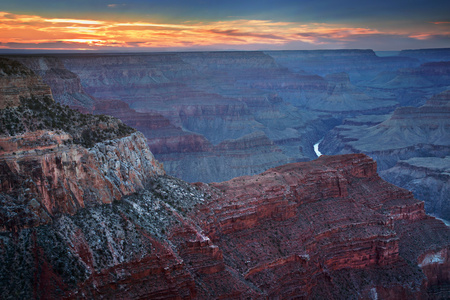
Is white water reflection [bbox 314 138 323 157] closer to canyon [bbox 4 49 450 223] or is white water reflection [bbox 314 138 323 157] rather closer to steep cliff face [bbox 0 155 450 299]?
canyon [bbox 4 49 450 223]

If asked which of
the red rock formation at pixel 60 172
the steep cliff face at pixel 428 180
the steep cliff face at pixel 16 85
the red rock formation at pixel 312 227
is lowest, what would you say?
the steep cliff face at pixel 428 180


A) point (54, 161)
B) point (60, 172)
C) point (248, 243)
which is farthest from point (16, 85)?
point (248, 243)

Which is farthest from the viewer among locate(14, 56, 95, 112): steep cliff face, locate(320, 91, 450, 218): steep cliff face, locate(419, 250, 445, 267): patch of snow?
locate(320, 91, 450, 218): steep cliff face

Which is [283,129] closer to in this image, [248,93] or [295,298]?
[248,93]

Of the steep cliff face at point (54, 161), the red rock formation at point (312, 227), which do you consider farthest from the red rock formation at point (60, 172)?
the red rock formation at point (312, 227)

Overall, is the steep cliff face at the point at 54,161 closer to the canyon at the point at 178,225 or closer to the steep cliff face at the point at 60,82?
the canyon at the point at 178,225

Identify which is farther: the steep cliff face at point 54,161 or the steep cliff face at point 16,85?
the steep cliff face at point 16,85

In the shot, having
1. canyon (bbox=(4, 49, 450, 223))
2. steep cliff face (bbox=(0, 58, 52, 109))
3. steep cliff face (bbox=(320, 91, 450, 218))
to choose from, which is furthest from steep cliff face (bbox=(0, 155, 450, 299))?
steep cliff face (bbox=(320, 91, 450, 218))

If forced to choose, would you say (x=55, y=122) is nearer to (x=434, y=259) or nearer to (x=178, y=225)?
(x=178, y=225)
